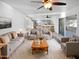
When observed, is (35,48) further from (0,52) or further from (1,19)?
(1,19)

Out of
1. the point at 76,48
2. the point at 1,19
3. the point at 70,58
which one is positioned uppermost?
the point at 1,19

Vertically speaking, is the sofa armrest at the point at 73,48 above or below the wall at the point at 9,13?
below

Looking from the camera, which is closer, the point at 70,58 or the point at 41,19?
the point at 70,58

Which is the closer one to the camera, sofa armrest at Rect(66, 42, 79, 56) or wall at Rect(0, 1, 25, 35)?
sofa armrest at Rect(66, 42, 79, 56)

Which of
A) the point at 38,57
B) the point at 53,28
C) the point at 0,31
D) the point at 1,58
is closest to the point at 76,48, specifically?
the point at 38,57

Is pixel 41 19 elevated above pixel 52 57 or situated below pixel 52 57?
above

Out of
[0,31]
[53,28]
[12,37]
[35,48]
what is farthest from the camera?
[53,28]

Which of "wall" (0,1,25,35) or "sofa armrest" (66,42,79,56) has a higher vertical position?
"wall" (0,1,25,35)

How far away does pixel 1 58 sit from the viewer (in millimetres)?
4715

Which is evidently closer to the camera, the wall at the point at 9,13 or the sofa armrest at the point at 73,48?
the sofa armrest at the point at 73,48

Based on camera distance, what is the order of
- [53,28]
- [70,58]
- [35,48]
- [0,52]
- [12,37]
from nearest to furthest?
1. [0,52]
2. [70,58]
3. [35,48]
4. [12,37]
5. [53,28]

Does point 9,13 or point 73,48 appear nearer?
point 73,48

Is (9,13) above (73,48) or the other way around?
above

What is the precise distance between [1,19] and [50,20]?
→ 1107 cm
